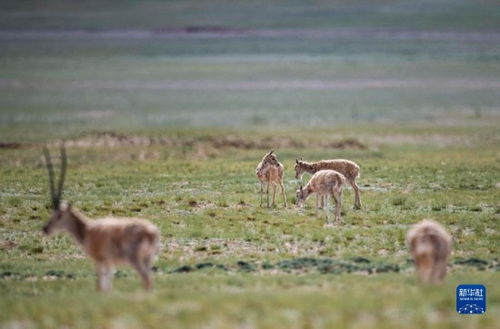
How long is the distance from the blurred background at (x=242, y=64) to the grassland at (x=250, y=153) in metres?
0.40

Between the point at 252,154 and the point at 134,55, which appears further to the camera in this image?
the point at 134,55

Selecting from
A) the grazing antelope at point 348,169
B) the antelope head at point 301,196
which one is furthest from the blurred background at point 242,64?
the antelope head at point 301,196

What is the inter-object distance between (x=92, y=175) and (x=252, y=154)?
10.3m

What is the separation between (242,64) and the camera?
105 meters

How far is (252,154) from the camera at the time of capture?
1737 inches

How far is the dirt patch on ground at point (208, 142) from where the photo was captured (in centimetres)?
4831

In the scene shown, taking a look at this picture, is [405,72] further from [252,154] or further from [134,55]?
[252,154]

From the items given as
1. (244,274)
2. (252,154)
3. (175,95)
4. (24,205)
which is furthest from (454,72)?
(244,274)

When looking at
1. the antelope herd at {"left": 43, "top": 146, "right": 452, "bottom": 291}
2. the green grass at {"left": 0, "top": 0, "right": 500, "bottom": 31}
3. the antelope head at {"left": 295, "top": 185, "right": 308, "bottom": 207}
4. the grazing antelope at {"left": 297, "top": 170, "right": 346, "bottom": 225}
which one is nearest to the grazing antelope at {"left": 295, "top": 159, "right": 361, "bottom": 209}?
the antelope head at {"left": 295, "top": 185, "right": 308, "bottom": 207}

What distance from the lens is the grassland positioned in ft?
46.7

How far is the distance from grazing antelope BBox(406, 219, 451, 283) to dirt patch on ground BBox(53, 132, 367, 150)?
32.3 m

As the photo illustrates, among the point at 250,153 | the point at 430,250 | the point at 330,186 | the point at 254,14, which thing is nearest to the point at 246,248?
the point at 330,186

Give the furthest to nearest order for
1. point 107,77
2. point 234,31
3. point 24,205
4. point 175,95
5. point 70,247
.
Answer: point 234,31 < point 107,77 < point 175,95 < point 24,205 < point 70,247

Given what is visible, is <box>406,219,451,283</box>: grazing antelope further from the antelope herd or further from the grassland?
the grassland
